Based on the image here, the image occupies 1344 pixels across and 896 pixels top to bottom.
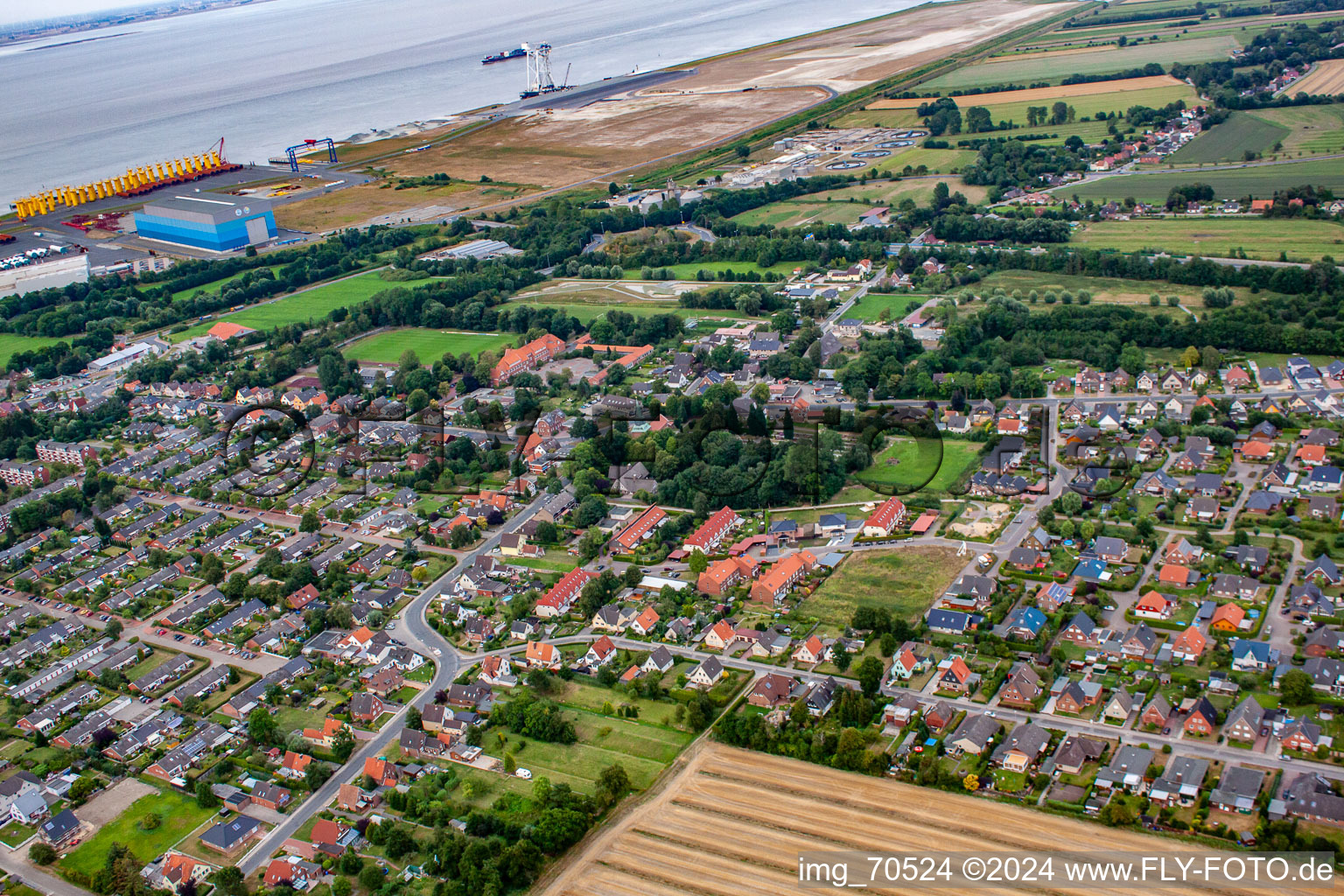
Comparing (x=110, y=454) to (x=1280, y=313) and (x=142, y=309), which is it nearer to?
(x=142, y=309)

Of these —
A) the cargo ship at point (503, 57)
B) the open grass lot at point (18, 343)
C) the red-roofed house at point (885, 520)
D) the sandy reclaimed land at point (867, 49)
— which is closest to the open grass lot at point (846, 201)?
the sandy reclaimed land at point (867, 49)

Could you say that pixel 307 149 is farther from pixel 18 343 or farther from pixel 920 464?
pixel 920 464

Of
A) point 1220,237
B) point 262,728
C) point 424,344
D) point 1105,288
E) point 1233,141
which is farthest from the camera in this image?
point 1233,141

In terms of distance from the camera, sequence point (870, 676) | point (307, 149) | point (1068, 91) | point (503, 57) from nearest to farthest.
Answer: point (870, 676), point (1068, 91), point (307, 149), point (503, 57)

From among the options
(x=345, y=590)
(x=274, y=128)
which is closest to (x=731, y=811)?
(x=345, y=590)

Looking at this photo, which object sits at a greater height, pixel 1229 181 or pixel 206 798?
pixel 1229 181

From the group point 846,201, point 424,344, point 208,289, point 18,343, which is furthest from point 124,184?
point 846,201
